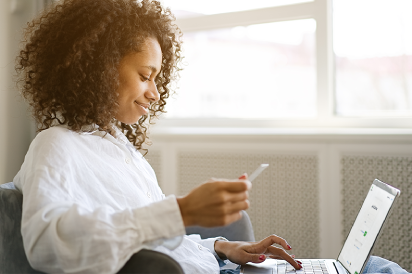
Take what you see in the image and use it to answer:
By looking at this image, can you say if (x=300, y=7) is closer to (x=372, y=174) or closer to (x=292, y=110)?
(x=292, y=110)

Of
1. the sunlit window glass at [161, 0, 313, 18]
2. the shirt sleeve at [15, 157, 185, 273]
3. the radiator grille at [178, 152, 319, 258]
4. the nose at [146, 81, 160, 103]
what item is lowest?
the radiator grille at [178, 152, 319, 258]

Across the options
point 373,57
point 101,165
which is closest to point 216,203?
point 101,165

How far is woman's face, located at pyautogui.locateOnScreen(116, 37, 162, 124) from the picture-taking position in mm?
1068

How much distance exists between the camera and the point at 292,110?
7.57 ft

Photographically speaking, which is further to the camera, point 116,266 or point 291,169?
point 291,169

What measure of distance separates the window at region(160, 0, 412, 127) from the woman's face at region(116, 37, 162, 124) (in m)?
1.11

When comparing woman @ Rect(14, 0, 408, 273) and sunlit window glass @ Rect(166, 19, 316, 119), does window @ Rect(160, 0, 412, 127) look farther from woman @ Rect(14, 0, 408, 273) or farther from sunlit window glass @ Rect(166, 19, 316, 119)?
woman @ Rect(14, 0, 408, 273)

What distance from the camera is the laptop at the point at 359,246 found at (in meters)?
1.02

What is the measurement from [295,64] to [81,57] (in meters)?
1.51

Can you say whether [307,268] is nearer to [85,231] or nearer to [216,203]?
[216,203]

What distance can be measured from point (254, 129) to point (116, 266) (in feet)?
5.17

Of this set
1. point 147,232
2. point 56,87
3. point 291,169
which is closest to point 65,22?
point 56,87

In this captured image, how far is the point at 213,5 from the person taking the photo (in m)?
2.46

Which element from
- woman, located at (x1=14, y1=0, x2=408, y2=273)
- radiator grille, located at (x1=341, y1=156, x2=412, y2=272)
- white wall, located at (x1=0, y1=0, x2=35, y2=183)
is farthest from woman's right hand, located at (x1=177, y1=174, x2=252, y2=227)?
white wall, located at (x1=0, y1=0, x2=35, y2=183)
